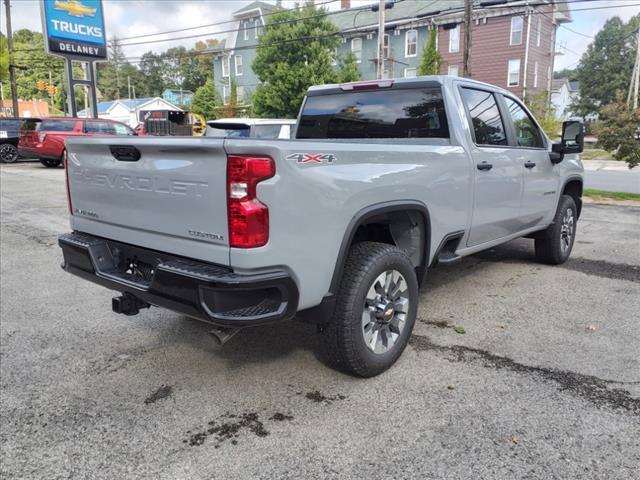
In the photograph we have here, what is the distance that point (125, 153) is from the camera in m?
3.03

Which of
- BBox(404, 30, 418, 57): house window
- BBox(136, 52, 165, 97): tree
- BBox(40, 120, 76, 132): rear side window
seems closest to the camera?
BBox(40, 120, 76, 132): rear side window

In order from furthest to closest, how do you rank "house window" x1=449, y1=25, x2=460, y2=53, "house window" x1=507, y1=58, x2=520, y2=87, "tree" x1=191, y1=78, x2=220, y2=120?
"tree" x1=191, y1=78, x2=220, y2=120
"house window" x1=449, y1=25, x2=460, y2=53
"house window" x1=507, y1=58, x2=520, y2=87

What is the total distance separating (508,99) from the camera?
4.95 meters

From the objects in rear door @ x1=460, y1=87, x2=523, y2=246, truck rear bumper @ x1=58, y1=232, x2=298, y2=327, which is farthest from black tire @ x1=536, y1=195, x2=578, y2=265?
truck rear bumper @ x1=58, y1=232, x2=298, y2=327

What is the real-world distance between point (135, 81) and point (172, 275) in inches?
4309

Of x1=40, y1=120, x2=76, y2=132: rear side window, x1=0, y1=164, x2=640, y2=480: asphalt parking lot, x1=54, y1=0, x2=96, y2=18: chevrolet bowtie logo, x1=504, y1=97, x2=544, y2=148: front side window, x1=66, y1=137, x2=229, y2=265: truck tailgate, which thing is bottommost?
x1=0, y1=164, x2=640, y2=480: asphalt parking lot

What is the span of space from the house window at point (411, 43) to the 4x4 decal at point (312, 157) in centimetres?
3310

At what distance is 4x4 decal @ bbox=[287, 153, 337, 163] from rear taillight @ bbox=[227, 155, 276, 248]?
5.9 inches

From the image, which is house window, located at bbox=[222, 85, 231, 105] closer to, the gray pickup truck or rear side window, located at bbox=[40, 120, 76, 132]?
rear side window, located at bbox=[40, 120, 76, 132]

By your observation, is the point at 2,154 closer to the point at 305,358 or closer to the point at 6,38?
the point at 6,38

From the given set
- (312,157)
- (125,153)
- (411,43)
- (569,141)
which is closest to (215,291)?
(312,157)

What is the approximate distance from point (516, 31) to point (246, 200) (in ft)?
109

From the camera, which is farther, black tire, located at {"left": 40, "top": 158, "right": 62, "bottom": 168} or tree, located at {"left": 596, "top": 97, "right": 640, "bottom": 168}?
black tire, located at {"left": 40, "top": 158, "right": 62, "bottom": 168}

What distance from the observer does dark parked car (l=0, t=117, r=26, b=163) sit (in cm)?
1831
